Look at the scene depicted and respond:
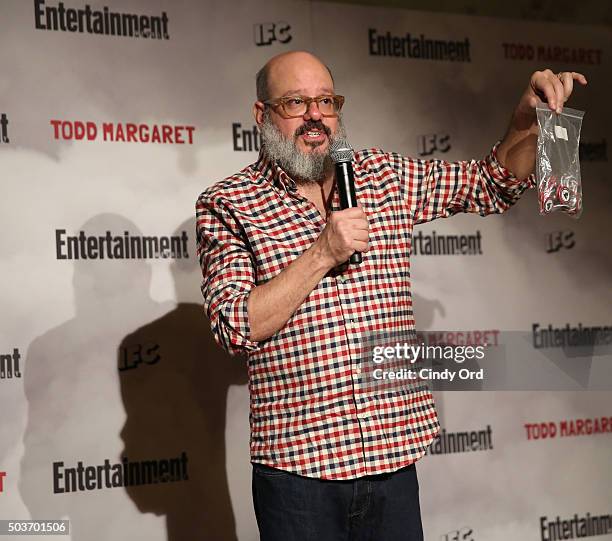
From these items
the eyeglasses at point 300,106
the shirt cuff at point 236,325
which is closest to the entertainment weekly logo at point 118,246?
the eyeglasses at point 300,106

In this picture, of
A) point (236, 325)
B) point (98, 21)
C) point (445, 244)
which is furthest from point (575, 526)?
point (98, 21)

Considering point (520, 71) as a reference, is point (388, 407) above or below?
below

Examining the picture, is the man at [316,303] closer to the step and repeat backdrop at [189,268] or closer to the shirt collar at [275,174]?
the shirt collar at [275,174]

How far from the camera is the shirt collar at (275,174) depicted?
194 cm

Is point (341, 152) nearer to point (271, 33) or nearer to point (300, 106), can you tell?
point (300, 106)

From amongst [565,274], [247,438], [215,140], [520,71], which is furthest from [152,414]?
[520,71]

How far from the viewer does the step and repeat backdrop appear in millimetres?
2668

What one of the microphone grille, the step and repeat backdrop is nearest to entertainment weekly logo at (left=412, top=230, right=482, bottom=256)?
the step and repeat backdrop

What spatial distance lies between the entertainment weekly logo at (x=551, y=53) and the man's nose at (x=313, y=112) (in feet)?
5.82

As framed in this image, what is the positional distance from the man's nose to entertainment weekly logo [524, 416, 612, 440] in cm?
195

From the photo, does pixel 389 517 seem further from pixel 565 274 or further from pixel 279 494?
pixel 565 274

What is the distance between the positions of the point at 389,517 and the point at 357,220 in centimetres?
69

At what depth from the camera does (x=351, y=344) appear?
5.86ft

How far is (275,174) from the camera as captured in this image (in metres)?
1.96
